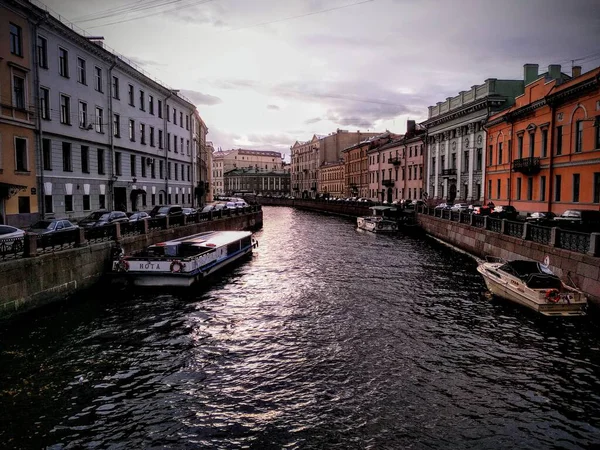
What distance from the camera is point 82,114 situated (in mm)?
30250

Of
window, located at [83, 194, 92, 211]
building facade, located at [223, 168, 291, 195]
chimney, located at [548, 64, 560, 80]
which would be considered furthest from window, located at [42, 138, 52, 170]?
building facade, located at [223, 168, 291, 195]

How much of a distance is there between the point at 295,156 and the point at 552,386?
5135 inches

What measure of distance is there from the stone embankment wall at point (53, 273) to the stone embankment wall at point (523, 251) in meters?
17.6

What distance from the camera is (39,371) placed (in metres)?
10.1

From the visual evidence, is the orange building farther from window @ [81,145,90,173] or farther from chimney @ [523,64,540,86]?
window @ [81,145,90,173]

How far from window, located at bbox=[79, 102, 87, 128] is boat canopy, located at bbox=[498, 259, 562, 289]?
90.2ft

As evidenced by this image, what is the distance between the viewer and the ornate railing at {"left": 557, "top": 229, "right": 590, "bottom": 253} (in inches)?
587

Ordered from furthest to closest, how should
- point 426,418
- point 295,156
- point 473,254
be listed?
point 295,156 → point 473,254 → point 426,418

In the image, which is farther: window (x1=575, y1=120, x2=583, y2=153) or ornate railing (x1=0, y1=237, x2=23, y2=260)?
window (x1=575, y1=120, x2=583, y2=153)

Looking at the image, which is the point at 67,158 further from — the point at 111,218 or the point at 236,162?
the point at 236,162

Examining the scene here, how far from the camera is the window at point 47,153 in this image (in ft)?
86.7

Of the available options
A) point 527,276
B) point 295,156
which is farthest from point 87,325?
point 295,156

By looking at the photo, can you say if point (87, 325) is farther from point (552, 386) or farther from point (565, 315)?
point (565, 315)

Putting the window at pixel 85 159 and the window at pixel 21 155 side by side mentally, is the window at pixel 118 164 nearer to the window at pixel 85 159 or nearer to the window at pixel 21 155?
the window at pixel 85 159
